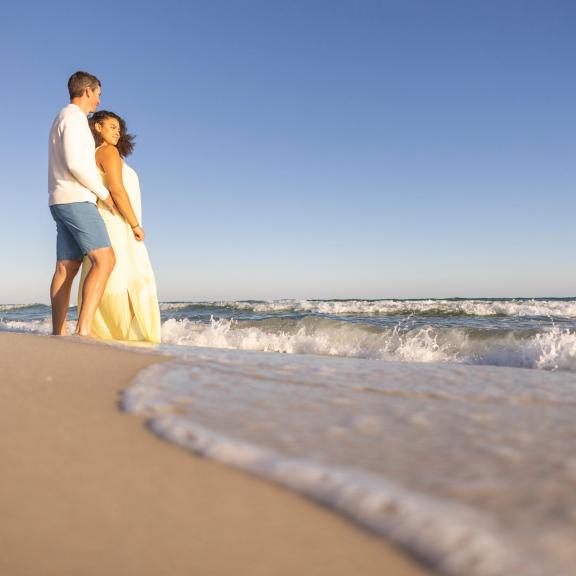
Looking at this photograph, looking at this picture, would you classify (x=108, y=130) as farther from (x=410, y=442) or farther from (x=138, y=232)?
(x=410, y=442)

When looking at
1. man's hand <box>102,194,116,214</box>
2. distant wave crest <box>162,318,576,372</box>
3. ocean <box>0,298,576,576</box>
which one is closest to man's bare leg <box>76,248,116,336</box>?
man's hand <box>102,194,116,214</box>

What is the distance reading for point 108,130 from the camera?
475 centimetres

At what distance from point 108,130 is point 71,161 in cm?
80

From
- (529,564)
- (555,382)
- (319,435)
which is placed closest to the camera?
(529,564)

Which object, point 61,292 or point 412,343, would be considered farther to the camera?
point 412,343

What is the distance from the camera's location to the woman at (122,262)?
4652 millimetres

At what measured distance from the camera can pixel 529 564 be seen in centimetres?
76

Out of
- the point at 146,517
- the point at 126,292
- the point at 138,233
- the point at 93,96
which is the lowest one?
the point at 146,517

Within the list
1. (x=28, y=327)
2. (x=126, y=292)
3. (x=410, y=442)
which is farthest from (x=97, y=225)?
(x=28, y=327)

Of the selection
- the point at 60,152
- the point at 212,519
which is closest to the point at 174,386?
the point at 212,519

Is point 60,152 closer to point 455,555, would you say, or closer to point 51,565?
point 51,565

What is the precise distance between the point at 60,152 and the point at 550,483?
4034mm

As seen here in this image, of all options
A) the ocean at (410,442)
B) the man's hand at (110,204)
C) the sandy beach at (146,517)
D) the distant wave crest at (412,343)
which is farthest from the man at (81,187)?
the sandy beach at (146,517)

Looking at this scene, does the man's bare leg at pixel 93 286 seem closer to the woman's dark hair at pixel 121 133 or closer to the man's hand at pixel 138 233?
the man's hand at pixel 138 233
